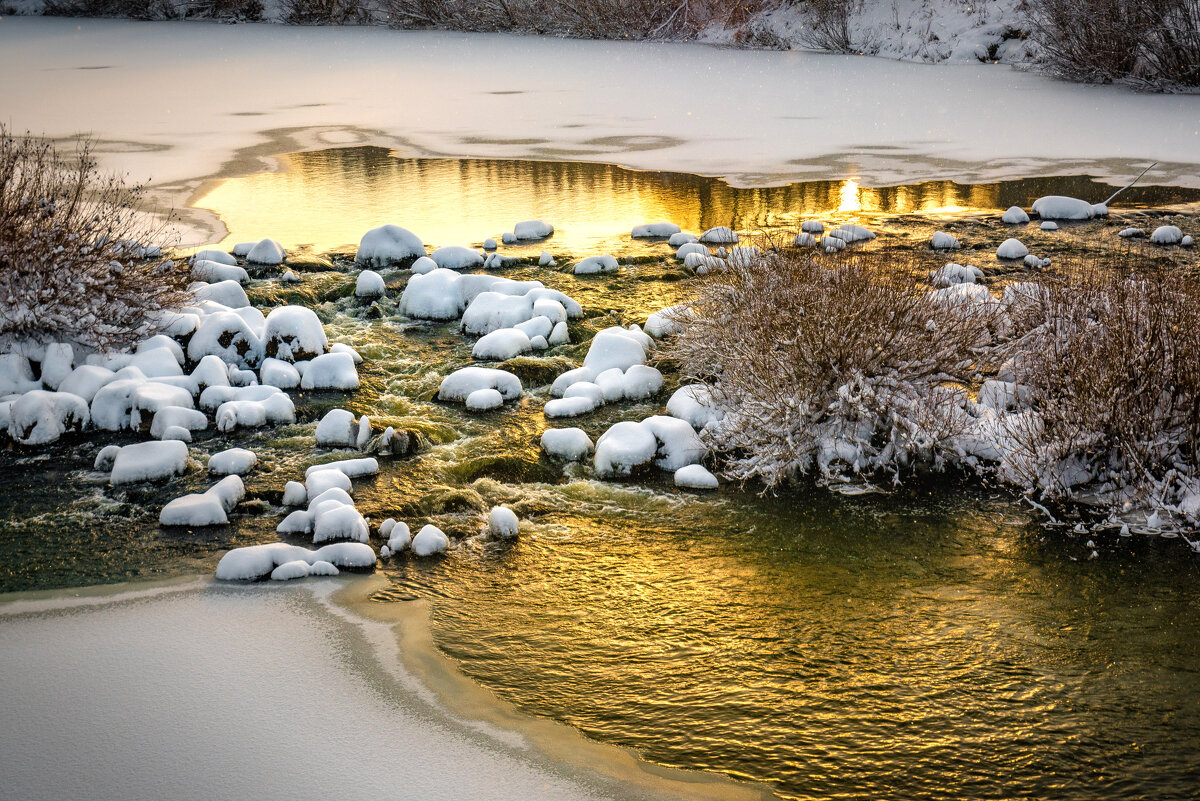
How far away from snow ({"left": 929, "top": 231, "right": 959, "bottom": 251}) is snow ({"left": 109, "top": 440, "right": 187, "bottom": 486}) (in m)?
7.05

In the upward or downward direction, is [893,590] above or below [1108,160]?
below

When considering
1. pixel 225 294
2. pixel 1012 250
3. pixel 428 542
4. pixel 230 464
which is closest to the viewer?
pixel 428 542

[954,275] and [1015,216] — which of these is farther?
[1015,216]

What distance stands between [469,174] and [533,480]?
862 cm

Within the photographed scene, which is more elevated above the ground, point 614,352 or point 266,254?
point 266,254

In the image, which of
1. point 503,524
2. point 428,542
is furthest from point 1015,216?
point 428,542

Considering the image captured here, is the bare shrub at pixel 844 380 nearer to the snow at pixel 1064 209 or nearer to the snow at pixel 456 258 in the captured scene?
the snow at pixel 456 258

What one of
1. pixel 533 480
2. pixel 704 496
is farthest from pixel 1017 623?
pixel 533 480

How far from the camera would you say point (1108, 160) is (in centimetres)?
1362

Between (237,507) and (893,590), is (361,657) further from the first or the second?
(893,590)

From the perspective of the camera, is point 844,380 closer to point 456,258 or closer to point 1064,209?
point 456,258

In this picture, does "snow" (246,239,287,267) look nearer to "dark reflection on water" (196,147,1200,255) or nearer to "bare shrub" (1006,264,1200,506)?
"dark reflection on water" (196,147,1200,255)

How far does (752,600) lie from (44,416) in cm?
470

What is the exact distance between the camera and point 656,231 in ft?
36.5
